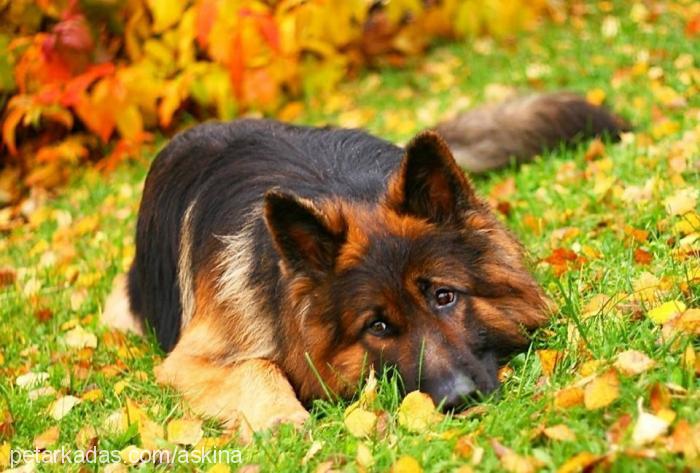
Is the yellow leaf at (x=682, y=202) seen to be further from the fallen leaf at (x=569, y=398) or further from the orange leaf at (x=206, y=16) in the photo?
the orange leaf at (x=206, y=16)

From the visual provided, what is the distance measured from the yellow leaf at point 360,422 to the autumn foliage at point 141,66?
16.6 ft

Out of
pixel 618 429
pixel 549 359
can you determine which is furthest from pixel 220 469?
pixel 618 429

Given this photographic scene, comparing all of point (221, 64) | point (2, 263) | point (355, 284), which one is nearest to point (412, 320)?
point (355, 284)

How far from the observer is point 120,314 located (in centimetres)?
606

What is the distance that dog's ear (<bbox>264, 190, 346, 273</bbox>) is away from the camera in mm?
3953

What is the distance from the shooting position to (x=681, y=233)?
16.1 feet

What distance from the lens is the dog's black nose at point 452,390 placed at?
12.6ft

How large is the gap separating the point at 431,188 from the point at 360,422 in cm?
107

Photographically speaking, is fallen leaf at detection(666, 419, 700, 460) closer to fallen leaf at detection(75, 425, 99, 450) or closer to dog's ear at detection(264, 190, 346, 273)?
dog's ear at detection(264, 190, 346, 273)

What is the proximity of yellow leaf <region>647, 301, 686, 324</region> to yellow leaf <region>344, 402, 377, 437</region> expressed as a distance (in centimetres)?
122

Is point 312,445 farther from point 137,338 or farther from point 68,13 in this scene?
point 68,13

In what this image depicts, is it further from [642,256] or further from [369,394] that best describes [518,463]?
[642,256]

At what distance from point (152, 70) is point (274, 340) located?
5.04m

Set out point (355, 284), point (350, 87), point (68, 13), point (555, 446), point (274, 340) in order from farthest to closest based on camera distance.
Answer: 1. point (350, 87)
2. point (68, 13)
3. point (274, 340)
4. point (355, 284)
5. point (555, 446)
